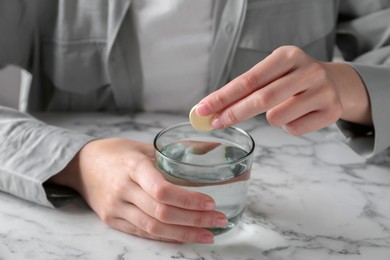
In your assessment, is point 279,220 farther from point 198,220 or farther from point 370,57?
point 370,57

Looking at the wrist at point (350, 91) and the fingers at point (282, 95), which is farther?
the wrist at point (350, 91)

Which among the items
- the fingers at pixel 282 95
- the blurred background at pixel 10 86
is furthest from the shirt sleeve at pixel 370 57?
the blurred background at pixel 10 86

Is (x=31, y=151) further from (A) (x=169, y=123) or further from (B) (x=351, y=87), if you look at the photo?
(B) (x=351, y=87)

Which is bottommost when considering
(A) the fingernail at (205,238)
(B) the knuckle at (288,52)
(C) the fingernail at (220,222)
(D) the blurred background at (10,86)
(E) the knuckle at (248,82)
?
(D) the blurred background at (10,86)

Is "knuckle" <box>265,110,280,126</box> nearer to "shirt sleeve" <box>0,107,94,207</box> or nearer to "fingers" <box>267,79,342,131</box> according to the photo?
"fingers" <box>267,79,342,131</box>

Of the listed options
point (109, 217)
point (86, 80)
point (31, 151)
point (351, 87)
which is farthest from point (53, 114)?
point (351, 87)

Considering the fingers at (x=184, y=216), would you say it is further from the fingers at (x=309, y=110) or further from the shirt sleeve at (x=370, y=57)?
the shirt sleeve at (x=370, y=57)

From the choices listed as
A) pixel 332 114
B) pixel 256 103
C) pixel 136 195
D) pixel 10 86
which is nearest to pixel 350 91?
pixel 332 114
